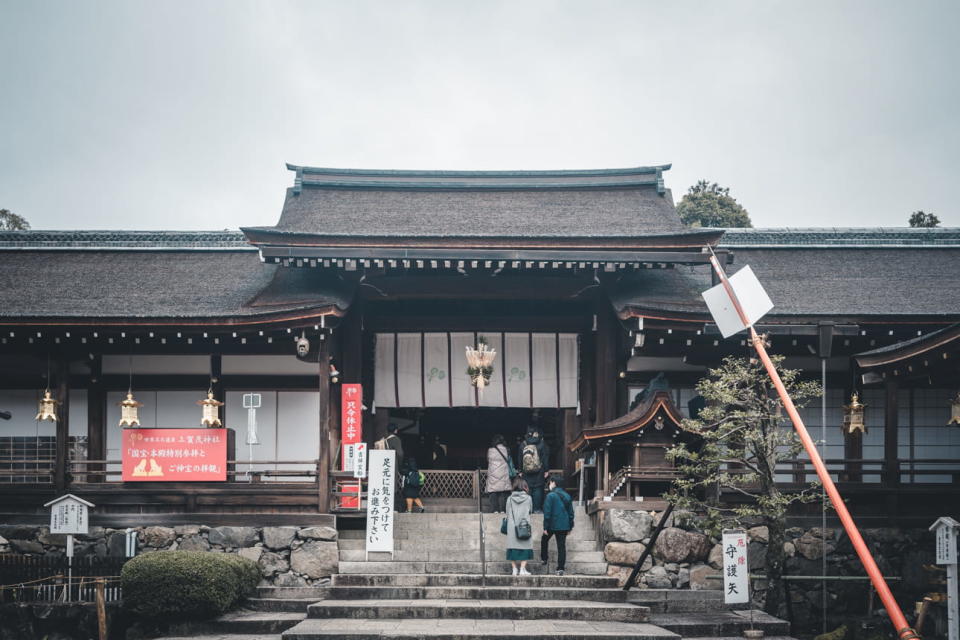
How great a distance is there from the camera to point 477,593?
13086 millimetres

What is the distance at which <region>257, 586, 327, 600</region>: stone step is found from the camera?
13.9 meters

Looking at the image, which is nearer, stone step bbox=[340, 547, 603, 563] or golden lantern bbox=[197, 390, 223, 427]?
stone step bbox=[340, 547, 603, 563]

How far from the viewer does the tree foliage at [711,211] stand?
3706 centimetres

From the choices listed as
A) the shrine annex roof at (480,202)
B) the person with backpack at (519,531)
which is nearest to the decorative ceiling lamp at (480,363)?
the shrine annex roof at (480,202)

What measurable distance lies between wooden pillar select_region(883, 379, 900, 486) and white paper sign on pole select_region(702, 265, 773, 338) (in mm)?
5133

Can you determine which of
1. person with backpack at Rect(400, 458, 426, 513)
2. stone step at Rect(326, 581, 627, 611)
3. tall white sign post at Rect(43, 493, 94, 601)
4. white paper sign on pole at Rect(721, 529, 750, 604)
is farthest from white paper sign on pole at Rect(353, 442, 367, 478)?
white paper sign on pole at Rect(721, 529, 750, 604)

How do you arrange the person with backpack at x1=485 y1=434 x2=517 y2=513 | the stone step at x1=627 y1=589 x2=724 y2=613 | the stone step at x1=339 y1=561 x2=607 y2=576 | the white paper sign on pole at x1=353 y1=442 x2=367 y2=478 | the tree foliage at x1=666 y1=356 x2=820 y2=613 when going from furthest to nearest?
the person with backpack at x1=485 y1=434 x2=517 y2=513 < the white paper sign on pole at x1=353 y1=442 x2=367 y2=478 < the stone step at x1=339 y1=561 x2=607 y2=576 < the stone step at x1=627 y1=589 x2=724 y2=613 < the tree foliage at x1=666 y1=356 x2=820 y2=613

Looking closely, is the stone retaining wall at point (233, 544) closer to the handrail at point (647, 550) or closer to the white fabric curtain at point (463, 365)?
the white fabric curtain at point (463, 365)

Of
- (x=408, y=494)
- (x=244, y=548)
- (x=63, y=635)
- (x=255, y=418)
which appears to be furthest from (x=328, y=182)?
(x=63, y=635)

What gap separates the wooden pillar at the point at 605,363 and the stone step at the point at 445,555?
10.3 feet

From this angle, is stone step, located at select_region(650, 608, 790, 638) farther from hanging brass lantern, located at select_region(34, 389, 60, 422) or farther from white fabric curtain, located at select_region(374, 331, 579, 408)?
hanging brass lantern, located at select_region(34, 389, 60, 422)

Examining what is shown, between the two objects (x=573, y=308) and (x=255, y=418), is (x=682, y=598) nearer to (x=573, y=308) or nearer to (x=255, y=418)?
(x=573, y=308)

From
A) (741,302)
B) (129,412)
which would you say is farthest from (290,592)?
(741,302)

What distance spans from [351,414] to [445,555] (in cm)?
347
